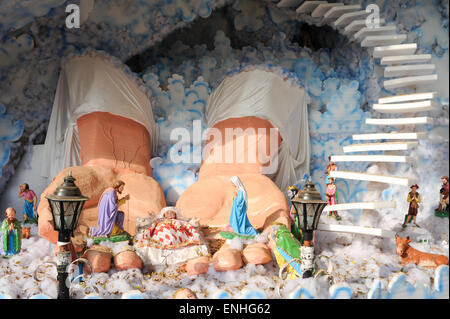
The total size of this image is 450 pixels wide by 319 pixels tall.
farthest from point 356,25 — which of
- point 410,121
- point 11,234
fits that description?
point 11,234

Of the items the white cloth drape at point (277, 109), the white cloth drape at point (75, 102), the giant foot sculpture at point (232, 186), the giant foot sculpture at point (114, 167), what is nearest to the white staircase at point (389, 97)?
the giant foot sculpture at point (232, 186)

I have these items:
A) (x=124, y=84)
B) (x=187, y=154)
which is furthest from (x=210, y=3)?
(x=187, y=154)

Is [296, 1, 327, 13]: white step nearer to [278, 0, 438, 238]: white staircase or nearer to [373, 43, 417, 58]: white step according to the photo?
[278, 0, 438, 238]: white staircase

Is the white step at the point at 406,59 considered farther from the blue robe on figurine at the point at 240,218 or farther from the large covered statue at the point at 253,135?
the blue robe on figurine at the point at 240,218

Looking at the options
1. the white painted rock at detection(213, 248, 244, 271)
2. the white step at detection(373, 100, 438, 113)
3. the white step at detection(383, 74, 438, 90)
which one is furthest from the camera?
the white step at detection(383, 74, 438, 90)

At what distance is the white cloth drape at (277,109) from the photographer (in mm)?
8953

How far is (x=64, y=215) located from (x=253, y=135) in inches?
195

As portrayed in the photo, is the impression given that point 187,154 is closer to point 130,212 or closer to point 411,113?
point 130,212

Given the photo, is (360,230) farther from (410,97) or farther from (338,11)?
(338,11)

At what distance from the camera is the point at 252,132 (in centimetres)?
892

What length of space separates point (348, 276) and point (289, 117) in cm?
406

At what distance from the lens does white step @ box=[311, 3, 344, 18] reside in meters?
9.23

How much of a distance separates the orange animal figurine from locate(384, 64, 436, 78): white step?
304cm

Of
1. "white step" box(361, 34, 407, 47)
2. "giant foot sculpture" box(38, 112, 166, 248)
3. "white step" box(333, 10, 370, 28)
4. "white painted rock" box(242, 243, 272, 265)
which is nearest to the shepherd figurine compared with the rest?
"white step" box(361, 34, 407, 47)
